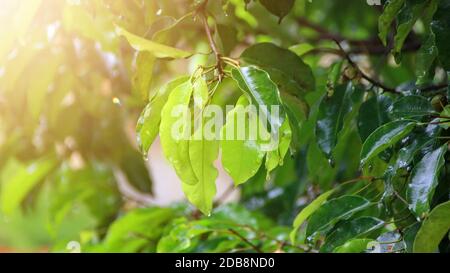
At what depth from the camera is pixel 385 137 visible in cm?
76

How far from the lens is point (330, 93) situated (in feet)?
3.09

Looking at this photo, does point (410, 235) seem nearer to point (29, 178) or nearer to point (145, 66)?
point (145, 66)

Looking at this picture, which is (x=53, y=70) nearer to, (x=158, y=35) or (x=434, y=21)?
(x=158, y=35)

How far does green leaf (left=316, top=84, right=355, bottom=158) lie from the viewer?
90 centimetres

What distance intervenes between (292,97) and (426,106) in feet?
0.49

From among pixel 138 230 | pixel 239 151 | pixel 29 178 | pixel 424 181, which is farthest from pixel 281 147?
pixel 29 178

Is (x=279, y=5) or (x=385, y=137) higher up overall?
(x=279, y=5)

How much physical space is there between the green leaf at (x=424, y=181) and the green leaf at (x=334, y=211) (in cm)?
10

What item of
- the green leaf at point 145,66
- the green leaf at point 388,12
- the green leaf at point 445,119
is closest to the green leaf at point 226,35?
the green leaf at point 145,66

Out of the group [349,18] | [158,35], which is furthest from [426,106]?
[349,18]

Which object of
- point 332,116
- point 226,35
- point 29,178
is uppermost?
point 226,35

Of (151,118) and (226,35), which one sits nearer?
(151,118)

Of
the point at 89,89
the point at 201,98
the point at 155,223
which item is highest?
the point at 201,98

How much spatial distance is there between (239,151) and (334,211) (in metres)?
0.19
